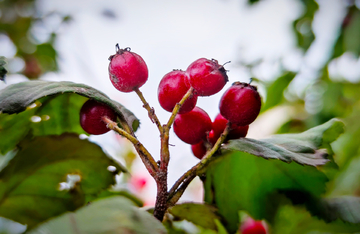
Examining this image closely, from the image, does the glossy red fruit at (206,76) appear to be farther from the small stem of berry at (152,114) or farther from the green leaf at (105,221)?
the green leaf at (105,221)

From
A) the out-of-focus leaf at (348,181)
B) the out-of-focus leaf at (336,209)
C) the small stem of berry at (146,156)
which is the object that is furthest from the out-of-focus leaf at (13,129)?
the out-of-focus leaf at (348,181)

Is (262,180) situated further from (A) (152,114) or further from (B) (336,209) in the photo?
(A) (152,114)

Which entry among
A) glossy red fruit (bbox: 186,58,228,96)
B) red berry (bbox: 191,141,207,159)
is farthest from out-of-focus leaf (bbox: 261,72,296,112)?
glossy red fruit (bbox: 186,58,228,96)

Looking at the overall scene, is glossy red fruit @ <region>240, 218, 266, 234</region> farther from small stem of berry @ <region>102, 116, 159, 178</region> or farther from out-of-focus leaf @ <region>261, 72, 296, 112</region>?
out-of-focus leaf @ <region>261, 72, 296, 112</region>

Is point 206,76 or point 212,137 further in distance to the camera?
point 212,137

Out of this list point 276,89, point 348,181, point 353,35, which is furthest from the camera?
point 276,89

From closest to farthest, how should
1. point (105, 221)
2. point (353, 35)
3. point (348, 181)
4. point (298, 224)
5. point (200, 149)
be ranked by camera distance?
point (105, 221), point (200, 149), point (298, 224), point (353, 35), point (348, 181)

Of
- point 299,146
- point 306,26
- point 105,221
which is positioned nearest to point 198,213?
point 299,146

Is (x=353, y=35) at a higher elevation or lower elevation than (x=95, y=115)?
higher
